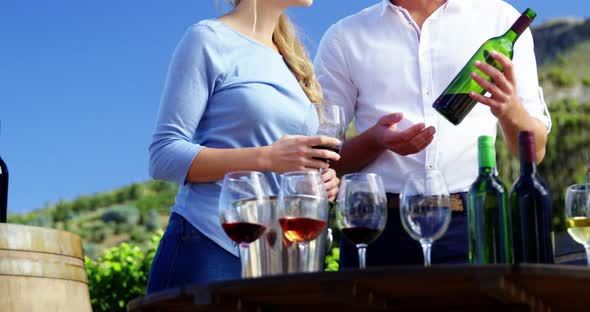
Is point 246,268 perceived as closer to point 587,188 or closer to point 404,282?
point 404,282

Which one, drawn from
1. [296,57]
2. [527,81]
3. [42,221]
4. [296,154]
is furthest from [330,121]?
[42,221]

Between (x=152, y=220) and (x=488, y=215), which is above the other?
(x=152, y=220)

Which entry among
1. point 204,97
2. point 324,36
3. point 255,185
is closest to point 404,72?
point 324,36

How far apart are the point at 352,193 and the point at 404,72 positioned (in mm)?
1211

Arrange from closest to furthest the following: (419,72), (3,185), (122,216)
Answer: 1. (3,185)
2. (419,72)
3. (122,216)

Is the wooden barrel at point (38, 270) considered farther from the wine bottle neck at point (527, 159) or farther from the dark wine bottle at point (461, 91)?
the wine bottle neck at point (527, 159)

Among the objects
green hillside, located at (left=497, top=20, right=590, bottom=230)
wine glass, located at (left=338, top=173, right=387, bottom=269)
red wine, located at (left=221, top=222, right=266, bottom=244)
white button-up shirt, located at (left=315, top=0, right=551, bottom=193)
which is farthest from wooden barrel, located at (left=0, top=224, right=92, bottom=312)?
green hillside, located at (left=497, top=20, right=590, bottom=230)

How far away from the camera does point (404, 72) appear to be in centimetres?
298

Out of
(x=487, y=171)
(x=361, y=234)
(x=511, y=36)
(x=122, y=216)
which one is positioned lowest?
(x=361, y=234)

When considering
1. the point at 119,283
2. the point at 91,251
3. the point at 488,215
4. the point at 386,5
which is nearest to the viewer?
the point at 488,215

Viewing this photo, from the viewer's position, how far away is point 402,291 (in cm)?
157

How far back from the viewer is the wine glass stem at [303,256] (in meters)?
1.87

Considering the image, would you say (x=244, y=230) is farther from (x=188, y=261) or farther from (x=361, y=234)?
(x=188, y=261)

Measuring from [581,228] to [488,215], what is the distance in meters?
0.27
